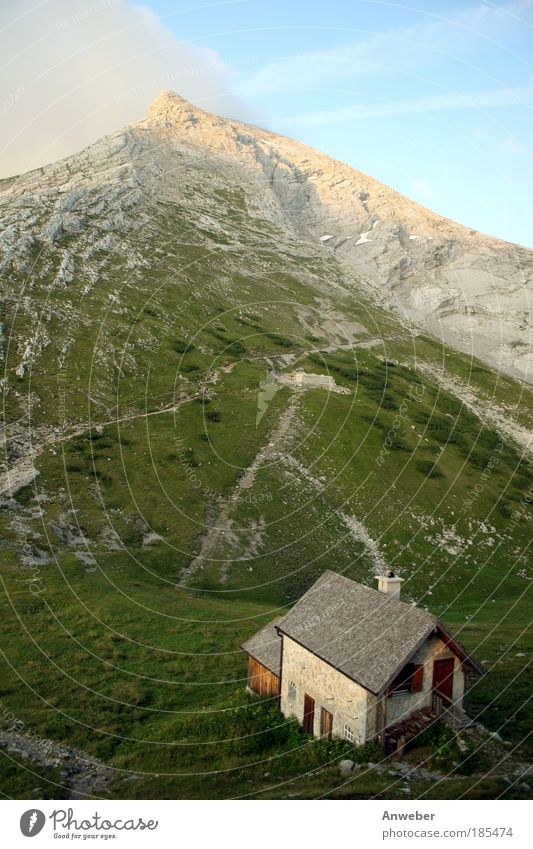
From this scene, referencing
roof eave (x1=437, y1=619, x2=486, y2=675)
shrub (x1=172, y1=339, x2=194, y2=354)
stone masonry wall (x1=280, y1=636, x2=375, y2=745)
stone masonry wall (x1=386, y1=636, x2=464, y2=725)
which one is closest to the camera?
stone masonry wall (x1=280, y1=636, x2=375, y2=745)

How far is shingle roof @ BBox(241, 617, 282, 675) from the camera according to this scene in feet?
106

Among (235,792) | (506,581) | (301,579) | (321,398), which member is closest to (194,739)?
(235,792)

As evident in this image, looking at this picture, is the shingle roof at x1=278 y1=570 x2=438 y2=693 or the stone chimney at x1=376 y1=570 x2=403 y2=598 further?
the stone chimney at x1=376 y1=570 x2=403 y2=598

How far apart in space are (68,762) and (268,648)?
11.4 meters

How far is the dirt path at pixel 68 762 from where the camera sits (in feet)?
82.8

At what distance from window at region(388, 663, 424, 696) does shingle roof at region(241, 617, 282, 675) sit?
7.59 metres

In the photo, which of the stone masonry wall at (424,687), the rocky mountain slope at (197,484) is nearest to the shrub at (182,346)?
the rocky mountain slope at (197,484)

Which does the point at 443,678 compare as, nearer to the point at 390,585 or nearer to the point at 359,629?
the point at 359,629

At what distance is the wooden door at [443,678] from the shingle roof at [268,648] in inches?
327

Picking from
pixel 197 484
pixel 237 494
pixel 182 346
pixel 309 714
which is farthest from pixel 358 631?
pixel 182 346

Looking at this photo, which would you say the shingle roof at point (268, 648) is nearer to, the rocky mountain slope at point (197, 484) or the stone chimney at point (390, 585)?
the rocky mountain slope at point (197, 484)

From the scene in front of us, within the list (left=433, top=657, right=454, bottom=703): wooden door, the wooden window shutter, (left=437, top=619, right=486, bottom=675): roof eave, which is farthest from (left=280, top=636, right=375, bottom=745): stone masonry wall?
(left=437, top=619, right=486, bottom=675): roof eave

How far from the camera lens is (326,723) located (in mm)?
27562

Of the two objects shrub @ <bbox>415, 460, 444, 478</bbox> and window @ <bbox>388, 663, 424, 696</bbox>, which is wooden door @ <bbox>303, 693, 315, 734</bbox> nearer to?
window @ <bbox>388, 663, 424, 696</bbox>
